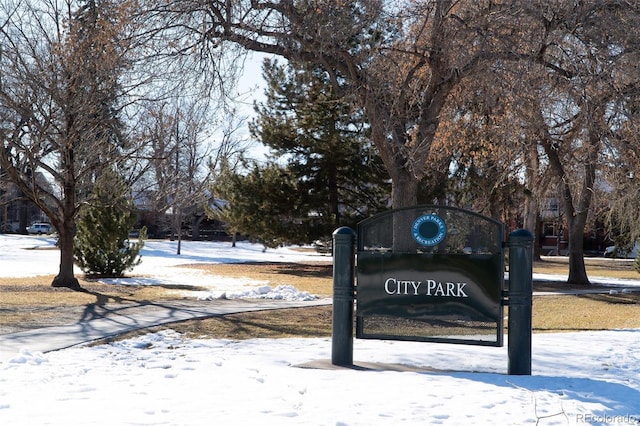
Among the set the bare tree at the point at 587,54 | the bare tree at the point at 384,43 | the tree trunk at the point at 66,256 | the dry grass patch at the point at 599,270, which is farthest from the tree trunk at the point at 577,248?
the tree trunk at the point at 66,256

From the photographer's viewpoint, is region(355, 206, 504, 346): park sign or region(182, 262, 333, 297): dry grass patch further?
region(182, 262, 333, 297): dry grass patch

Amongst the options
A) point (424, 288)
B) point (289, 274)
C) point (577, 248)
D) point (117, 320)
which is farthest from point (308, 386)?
point (289, 274)

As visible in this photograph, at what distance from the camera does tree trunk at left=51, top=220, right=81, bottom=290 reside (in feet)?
70.0

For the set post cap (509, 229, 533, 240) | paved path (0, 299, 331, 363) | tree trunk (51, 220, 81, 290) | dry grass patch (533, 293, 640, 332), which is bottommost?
dry grass patch (533, 293, 640, 332)

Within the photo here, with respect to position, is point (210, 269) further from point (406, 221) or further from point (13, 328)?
point (406, 221)

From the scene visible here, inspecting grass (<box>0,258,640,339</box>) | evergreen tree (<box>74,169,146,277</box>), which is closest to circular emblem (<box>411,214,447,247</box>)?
grass (<box>0,258,640,339</box>)

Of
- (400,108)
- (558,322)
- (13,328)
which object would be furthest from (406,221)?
(558,322)

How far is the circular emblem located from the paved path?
509cm

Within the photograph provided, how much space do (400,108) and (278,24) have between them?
2843 mm

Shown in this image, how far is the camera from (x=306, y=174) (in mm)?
34312

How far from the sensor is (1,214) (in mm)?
82875

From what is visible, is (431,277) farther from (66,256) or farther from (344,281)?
(66,256)

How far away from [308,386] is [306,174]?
27.6 m

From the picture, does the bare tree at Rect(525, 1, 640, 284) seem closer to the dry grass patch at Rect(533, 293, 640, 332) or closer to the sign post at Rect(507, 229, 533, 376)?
the dry grass patch at Rect(533, 293, 640, 332)
